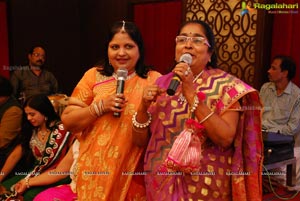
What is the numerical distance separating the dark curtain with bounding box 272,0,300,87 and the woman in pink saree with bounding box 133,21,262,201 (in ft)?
10.0

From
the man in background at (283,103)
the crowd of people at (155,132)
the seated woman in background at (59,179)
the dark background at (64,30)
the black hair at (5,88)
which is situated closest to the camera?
the crowd of people at (155,132)

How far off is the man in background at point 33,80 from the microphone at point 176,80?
424cm

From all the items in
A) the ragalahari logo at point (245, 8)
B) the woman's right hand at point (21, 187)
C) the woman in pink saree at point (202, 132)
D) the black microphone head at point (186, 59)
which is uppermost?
the ragalahari logo at point (245, 8)

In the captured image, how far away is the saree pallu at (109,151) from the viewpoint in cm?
164

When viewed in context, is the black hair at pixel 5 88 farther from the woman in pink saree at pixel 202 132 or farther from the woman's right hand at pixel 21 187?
the woman in pink saree at pixel 202 132

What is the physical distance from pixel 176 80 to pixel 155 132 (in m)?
0.31

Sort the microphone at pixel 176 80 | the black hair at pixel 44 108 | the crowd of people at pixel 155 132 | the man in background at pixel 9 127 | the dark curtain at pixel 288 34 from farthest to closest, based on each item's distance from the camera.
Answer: the dark curtain at pixel 288 34 < the man in background at pixel 9 127 < the black hair at pixel 44 108 < the crowd of people at pixel 155 132 < the microphone at pixel 176 80

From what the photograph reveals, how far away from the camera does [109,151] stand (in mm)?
1646

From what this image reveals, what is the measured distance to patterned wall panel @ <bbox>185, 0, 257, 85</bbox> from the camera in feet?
14.0

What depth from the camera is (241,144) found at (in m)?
1.41

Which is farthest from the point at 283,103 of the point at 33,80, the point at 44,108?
the point at 33,80

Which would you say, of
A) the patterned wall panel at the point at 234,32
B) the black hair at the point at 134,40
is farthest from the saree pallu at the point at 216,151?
the patterned wall panel at the point at 234,32

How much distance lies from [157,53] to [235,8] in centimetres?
186

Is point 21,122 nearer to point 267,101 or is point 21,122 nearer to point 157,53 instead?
point 267,101
